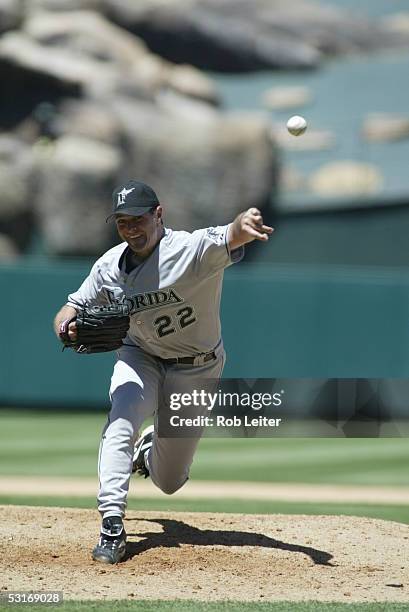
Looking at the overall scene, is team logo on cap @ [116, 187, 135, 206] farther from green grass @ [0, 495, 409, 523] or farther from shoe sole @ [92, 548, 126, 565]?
green grass @ [0, 495, 409, 523]

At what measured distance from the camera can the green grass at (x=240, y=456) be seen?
350 inches

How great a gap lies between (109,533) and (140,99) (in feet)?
54.8

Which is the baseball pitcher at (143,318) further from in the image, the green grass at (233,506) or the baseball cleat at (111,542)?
the green grass at (233,506)

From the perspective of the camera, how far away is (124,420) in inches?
191

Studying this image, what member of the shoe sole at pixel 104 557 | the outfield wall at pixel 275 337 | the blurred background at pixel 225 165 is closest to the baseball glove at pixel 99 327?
the shoe sole at pixel 104 557

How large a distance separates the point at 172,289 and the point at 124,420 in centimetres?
62

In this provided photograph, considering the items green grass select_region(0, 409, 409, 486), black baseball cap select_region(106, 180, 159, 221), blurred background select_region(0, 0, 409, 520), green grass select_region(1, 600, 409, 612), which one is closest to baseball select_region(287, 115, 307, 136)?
black baseball cap select_region(106, 180, 159, 221)

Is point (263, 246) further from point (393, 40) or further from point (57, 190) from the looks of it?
point (393, 40)

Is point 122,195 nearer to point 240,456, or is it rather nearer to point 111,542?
point 111,542

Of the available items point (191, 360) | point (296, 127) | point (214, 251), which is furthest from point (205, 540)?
point (296, 127)

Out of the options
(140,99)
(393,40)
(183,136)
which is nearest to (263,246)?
(183,136)

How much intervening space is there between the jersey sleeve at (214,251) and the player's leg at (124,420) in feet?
1.88

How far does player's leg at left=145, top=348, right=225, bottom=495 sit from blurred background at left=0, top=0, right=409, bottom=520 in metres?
5.79

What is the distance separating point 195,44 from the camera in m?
21.8
